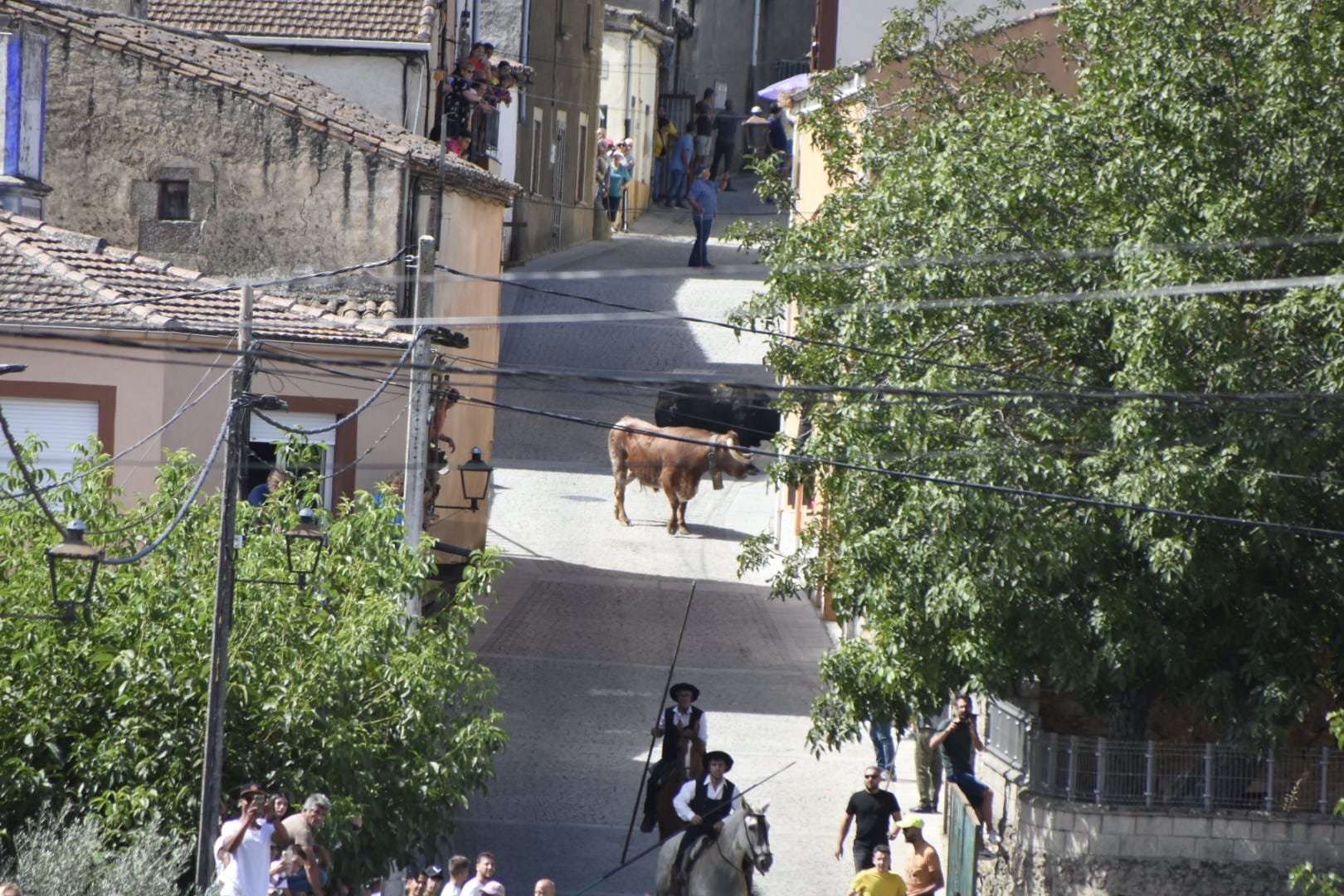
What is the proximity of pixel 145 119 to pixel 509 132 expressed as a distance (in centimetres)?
1666

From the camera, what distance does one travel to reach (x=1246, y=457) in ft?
37.1

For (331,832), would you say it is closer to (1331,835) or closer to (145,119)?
(1331,835)

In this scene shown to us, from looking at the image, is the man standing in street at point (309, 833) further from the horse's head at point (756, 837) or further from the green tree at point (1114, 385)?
the green tree at point (1114, 385)

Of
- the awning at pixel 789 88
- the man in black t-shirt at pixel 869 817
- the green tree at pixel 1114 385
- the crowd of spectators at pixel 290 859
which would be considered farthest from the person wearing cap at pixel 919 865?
the awning at pixel 789 88

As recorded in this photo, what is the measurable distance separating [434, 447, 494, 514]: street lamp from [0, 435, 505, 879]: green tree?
472 cm

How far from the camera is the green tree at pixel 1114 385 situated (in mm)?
11359

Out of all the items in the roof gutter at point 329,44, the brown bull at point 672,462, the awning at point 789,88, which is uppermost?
the awning at point 789,88

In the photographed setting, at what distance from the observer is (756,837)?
11.8m

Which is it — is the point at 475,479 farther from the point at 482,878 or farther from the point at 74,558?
the point at 74,558

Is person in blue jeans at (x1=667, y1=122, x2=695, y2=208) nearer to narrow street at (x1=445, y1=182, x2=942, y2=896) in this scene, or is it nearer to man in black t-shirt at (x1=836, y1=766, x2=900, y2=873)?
narrow street at (x1=445, y1=182, x2=942, y2=896)

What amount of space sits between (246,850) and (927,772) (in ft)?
22.6

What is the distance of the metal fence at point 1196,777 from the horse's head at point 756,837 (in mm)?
2668

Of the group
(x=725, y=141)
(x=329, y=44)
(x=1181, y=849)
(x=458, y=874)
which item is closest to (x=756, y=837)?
(x=458, y=874)

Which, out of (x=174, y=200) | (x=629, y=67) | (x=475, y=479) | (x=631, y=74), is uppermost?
(x=629, y=67)
